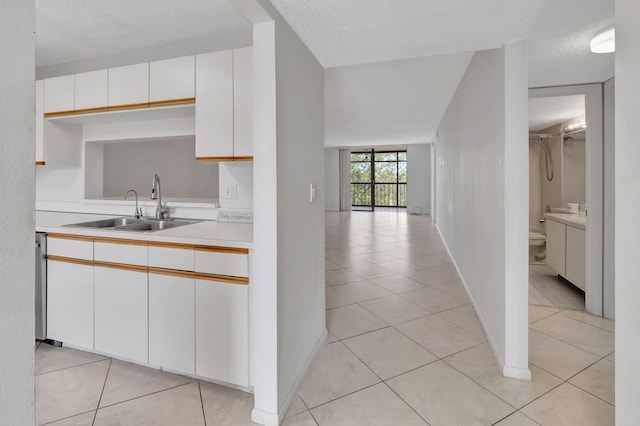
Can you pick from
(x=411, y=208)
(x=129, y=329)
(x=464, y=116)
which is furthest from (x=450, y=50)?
(x=411, y=208)

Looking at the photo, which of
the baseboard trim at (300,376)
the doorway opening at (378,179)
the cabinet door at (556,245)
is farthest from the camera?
the doorway opening at (378,179)

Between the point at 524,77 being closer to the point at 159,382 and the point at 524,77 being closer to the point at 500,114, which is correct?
the point at 500,114

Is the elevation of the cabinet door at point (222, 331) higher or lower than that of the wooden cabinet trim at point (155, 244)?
lower

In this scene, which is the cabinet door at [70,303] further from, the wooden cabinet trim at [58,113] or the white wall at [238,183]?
the wooden cabinet trim at [58,113]

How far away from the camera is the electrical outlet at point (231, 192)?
8.18ft

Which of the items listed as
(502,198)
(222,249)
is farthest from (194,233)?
(502,198)

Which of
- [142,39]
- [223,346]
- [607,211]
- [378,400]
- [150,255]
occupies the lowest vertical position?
[378,400]

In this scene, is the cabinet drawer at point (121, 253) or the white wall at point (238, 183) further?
the white wall at point (238, 183)

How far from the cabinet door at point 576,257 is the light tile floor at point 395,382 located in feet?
1.68

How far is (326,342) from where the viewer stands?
2.35 m

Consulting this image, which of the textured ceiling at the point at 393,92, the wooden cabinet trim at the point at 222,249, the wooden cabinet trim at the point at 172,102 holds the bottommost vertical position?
the wooden cabinet trim at the point at 222,249

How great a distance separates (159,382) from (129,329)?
362 millimetres

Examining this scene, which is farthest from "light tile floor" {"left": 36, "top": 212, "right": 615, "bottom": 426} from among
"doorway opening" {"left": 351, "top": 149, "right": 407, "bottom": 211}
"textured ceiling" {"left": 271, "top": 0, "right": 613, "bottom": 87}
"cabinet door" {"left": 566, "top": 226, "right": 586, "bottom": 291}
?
"doorway opening" {"left": 351, "top": 149, "right": 407, "bottom": 211}

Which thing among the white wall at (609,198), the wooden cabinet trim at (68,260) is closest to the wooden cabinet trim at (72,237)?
the wooden cabinet trim at (68,260)
